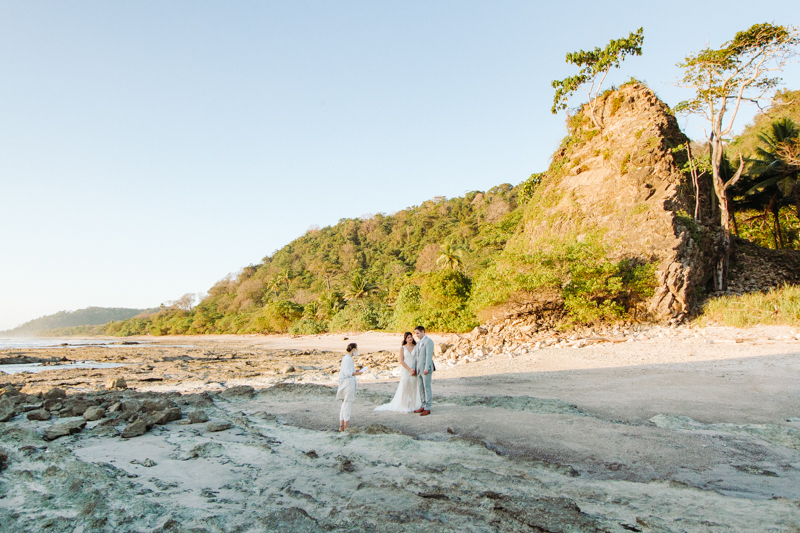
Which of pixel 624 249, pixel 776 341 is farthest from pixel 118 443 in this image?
pixel 624 249

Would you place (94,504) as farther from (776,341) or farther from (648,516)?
(776,341)

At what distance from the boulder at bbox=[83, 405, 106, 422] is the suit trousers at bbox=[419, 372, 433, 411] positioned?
5.67m

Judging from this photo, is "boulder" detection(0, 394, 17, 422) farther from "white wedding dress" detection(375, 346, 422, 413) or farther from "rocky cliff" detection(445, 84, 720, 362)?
"rocky cliff" detection(445, 84, 720, 362)

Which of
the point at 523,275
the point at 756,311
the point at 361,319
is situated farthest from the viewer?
the point at 361,319

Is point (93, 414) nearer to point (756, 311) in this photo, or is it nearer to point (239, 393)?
point (239, 393)

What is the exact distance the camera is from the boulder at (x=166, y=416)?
665 cm

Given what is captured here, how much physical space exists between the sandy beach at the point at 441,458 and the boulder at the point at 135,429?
5 centimetres

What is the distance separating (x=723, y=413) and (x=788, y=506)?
3.68 metres

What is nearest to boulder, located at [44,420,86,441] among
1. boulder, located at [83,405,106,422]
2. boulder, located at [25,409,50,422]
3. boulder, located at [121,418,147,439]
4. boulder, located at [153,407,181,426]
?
boulder, located at [83,405,106,422]

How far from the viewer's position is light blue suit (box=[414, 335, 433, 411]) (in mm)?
7203

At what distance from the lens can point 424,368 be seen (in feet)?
23.7

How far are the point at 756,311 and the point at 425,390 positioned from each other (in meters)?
12.7

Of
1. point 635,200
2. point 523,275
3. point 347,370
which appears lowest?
point 347,370

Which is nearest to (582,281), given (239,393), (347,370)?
(347,370)
